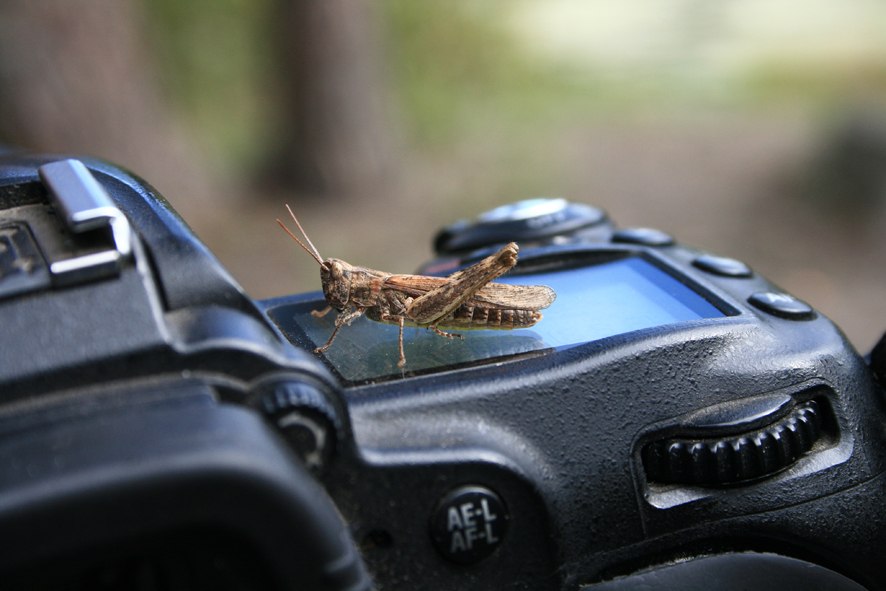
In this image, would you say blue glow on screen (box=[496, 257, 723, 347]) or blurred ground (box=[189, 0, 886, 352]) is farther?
blurred ground (box=[189, 0, 886, 352])

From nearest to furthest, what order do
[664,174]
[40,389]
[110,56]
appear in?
[40,389]
[110,56]
[664,174]

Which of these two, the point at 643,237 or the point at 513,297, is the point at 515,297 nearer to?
the point at 513,297

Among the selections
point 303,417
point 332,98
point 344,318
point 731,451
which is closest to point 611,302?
point 731,451

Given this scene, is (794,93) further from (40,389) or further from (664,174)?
(40,389)

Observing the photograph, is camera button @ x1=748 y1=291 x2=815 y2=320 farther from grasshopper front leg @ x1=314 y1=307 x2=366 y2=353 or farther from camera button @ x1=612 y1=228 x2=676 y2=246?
grasshopper front leg @ x1=314 y1=307 x2=366 y2=353

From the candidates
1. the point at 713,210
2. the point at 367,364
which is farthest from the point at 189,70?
the point at 367,364

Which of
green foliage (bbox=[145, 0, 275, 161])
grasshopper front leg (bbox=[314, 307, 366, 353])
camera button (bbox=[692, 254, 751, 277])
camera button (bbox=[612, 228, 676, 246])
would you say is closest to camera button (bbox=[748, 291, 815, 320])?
camera button (bbox=[692, 254, 751, 277])
